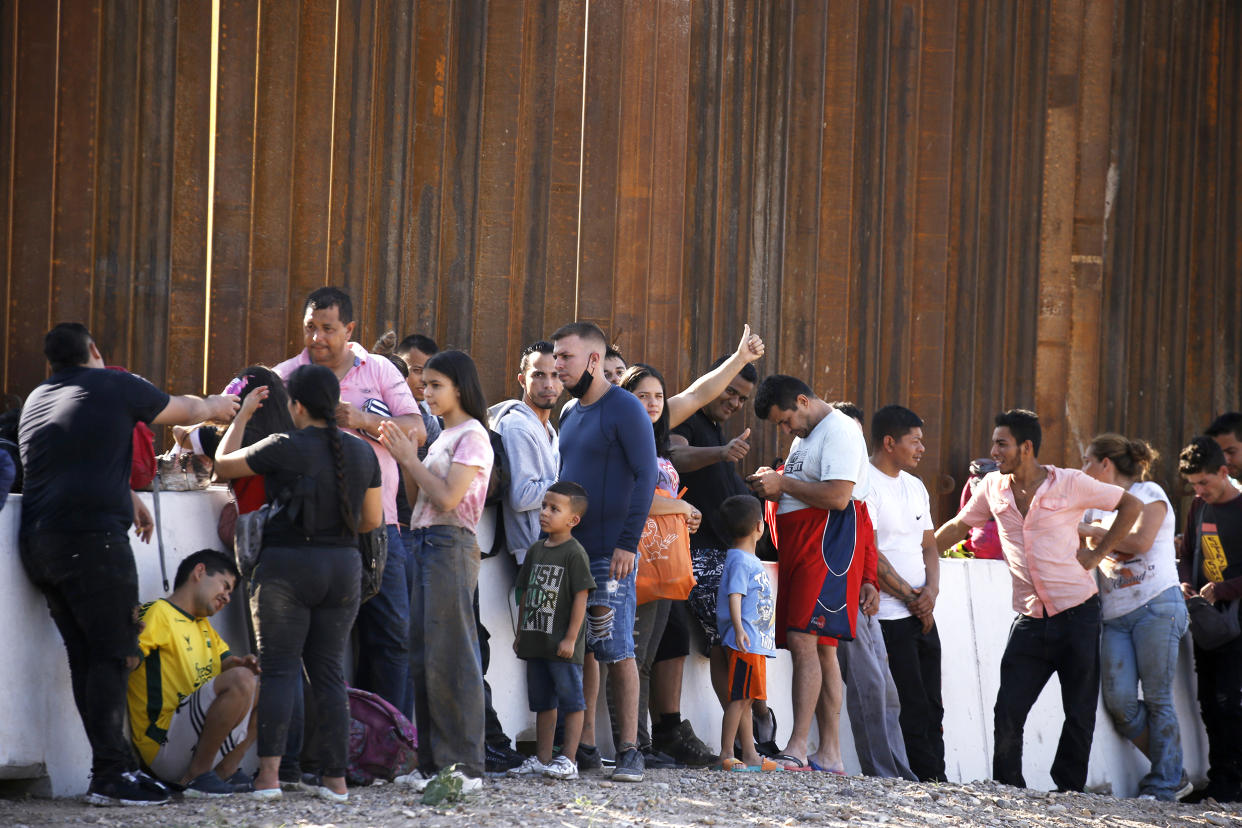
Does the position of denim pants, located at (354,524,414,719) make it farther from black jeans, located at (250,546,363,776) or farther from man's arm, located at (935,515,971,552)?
man's arm, located at (935,515,971,552)

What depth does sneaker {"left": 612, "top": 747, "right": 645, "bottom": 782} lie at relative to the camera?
5.68 m

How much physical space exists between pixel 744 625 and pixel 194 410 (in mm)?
2636

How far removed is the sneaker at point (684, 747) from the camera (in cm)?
638

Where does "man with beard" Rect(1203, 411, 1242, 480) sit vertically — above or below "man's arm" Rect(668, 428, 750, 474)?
above

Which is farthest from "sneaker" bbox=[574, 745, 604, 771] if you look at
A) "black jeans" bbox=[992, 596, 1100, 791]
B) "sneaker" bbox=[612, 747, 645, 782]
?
"black jeans" bbox=[992, 596, 1100, 791]

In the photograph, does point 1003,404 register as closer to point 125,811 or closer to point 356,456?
point 356,456

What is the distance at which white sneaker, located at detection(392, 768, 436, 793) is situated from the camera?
205 inches

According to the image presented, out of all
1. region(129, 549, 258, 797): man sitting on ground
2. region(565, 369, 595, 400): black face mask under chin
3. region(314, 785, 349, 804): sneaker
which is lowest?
region(314, 785, 349, 804): sneaker

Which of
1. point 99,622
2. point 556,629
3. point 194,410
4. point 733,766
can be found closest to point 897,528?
point 733,766

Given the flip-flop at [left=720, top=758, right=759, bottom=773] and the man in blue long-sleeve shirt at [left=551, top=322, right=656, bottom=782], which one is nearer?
the man in blue long-sleeve shirt at [left=551, top=322, right=656, bottom=782]

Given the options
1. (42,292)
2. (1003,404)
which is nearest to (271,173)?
(42,292)

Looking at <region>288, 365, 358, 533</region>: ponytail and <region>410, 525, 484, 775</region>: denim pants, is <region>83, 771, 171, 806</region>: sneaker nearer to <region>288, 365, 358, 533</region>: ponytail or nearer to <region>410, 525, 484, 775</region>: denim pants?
<region>410, 525, 484, 775</region>: denim pants

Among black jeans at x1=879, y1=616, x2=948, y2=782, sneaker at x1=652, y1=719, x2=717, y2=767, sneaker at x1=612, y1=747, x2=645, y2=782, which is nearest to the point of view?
sneaker at x1=612, y1=747, x2=645, y2=782

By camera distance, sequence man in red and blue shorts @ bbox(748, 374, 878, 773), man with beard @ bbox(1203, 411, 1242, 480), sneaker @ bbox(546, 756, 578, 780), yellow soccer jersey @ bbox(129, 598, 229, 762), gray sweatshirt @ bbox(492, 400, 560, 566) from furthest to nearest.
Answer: man with beard @ bbox(1203, 411, 1242, 480) < man in red and blue shorts @ bbox(748, 374, 878, 773) < gray sweatshirt @ bbox(492, 400, 560, 566) < sneaker @ bbox(546, 756, 578, 780) < yellow soccer jersey @ bbox(129, 598, 229, 762)
